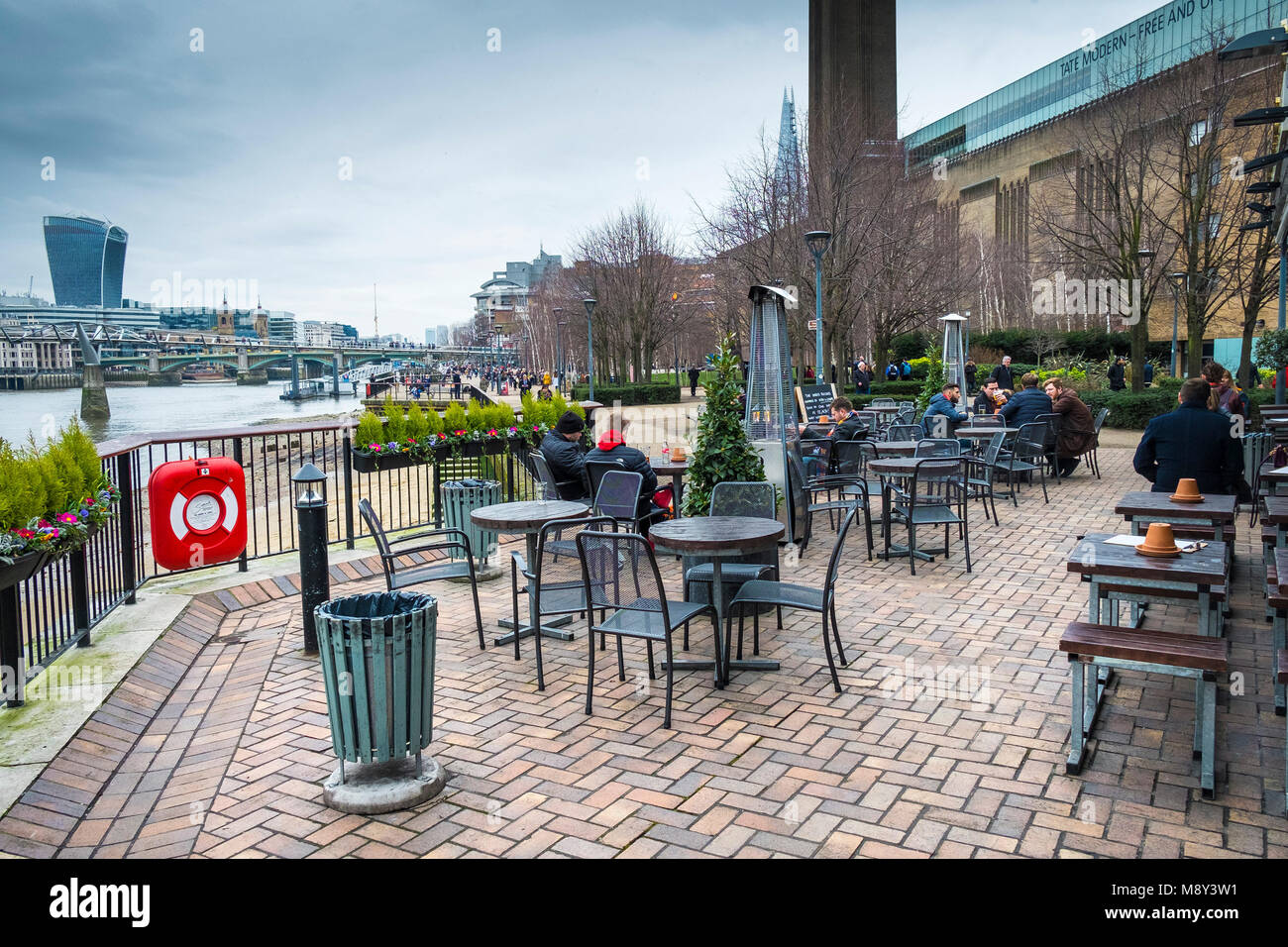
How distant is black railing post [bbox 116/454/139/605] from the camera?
6.27 meters

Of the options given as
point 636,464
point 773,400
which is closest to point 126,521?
point 636,464

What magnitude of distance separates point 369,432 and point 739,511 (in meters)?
4.53

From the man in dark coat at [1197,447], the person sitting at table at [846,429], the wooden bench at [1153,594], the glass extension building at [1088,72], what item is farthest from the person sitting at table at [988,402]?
the glass extension building at [1088,72]

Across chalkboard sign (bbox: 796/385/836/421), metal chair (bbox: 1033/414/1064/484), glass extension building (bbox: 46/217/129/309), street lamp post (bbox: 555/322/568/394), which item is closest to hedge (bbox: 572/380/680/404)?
street lamp post (bbox: 555/322/568/394)

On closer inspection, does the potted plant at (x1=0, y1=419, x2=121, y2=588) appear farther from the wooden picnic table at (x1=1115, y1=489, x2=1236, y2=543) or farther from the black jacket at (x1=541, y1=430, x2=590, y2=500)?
the wooden picnic table at (x1=1115, y1=489, x2=1236, y2=543)

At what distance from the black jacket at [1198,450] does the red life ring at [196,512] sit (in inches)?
280

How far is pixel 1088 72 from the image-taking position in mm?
49938

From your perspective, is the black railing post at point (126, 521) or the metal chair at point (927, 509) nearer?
the black railing post at point (126, 521)

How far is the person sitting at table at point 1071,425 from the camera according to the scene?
1287cm

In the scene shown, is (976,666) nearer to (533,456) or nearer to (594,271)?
(533,456)

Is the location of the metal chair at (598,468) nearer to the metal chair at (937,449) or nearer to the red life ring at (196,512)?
the red life ring at (196,512)

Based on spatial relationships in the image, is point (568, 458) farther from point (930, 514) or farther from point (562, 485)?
point (930, 514)

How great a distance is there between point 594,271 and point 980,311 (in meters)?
19.2
